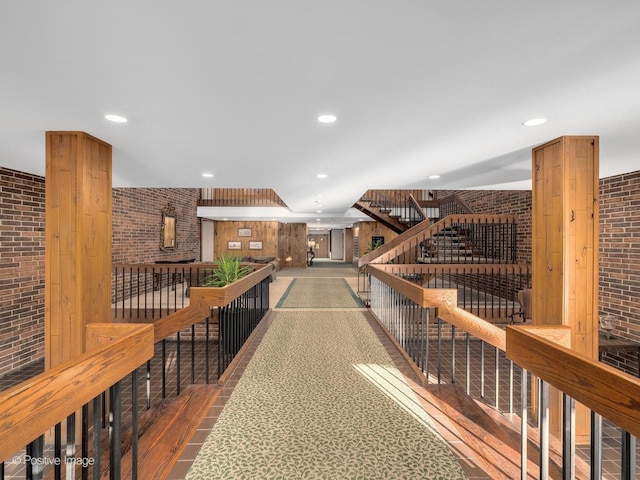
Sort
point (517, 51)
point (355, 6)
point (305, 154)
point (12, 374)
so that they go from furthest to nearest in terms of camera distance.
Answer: point (12, 374) < point (305, 154) < point (517, 51) < point (355, 6)

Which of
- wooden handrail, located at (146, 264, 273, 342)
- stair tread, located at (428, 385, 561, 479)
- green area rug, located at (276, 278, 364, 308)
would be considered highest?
wooden handrail, located at (146, 264, 273, 342)

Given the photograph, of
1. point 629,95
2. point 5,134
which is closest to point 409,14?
point 629,95

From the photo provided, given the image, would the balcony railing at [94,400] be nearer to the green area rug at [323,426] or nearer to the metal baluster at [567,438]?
the green area rug at [323,426]

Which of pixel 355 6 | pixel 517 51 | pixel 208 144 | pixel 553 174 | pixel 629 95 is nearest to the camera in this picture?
pixel 355 6

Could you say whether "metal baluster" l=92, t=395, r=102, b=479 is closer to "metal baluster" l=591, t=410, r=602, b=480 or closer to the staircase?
"metal baluster" l=591, t=410, r=602, b=480

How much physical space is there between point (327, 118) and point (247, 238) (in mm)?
12262

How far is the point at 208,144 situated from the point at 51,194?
1357mm

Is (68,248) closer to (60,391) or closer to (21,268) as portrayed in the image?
(60,391)

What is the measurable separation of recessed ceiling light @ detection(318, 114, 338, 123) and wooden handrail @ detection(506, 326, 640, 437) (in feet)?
6.06

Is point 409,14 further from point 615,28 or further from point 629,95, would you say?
point 629,95

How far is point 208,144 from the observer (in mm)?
3088

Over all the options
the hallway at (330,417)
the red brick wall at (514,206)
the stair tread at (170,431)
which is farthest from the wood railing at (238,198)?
the stair tread at (170,431)

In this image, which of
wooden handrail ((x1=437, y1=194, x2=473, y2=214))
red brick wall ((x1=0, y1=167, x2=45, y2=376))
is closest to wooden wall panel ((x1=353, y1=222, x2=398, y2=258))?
wooden handrail ((x1=437, y1=194, x2=473, y2=214))

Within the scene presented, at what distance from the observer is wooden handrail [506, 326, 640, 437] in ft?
3.18
